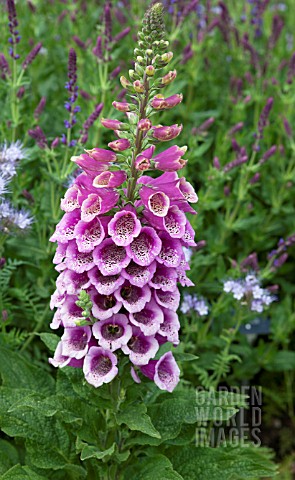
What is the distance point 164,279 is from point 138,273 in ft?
0.37

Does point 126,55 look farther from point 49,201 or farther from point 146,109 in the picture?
point 146,109

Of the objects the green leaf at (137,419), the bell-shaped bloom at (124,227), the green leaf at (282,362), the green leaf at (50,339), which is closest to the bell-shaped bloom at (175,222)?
the bell-shaped bloom at (124,227)

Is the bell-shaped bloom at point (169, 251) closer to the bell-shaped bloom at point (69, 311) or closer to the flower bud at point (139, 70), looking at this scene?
the bell-shaped bloom at point (69, 311)

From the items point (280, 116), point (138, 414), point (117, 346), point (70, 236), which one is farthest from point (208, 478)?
point (280, 116)

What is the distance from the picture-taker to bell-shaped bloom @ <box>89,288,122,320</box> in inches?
85.7

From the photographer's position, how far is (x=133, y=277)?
2.15m

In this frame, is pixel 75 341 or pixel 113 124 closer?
pixel 113 124

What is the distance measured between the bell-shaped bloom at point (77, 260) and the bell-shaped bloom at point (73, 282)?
5 cm

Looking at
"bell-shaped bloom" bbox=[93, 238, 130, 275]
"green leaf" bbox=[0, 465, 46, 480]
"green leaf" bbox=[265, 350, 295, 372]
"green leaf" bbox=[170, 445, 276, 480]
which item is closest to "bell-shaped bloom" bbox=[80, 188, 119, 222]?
"bell-shaped bloom" bbox=[93, 238, 130, 275]

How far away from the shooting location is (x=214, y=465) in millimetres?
2707

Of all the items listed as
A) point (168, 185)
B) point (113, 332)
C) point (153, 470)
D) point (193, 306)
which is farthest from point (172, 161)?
point (193, 306)

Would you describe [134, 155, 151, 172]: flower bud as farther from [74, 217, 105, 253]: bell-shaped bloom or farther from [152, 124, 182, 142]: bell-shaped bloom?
[74, 217, 105, 253]: bell-shaped bloom

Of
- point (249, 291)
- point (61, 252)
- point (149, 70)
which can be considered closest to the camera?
point (149, 70)

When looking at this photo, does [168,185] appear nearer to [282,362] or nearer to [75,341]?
[75,341]
